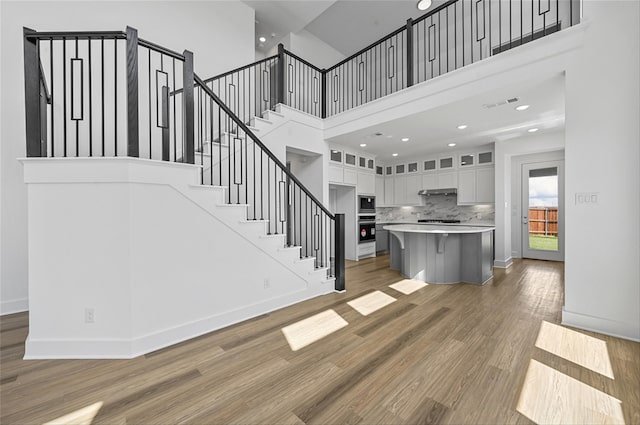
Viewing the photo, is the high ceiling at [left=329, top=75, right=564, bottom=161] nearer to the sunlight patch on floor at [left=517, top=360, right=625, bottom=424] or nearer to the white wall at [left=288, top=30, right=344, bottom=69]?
the white wall at [left=288, top=30, right=344, bottom=69]

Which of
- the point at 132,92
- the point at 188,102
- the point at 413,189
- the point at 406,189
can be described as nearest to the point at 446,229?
the point at 413,189

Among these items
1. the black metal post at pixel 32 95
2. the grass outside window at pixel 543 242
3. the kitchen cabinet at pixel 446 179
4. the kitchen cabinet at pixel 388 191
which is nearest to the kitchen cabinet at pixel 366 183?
the kitchen cabinet at pixel 388 191

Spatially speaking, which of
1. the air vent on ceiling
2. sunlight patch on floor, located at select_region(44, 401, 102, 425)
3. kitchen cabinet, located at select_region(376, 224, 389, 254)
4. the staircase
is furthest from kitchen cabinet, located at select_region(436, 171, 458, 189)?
sunlight patch on floor, located at select_region(44, 401, 102, 425)

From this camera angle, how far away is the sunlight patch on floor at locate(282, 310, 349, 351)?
2385mm

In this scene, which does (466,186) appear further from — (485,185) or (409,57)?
(409,57)

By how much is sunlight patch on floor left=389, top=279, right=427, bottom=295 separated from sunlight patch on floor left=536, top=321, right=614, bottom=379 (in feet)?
5.12

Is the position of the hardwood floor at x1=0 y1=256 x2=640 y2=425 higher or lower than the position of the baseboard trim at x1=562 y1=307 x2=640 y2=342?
lower

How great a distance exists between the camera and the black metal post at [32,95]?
210 centimetres

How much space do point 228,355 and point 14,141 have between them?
3.88 m

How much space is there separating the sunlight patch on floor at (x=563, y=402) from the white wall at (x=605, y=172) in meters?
1.25

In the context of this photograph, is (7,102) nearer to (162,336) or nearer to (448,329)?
(162,336)

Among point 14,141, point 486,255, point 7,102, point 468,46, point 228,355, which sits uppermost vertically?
point 468,46

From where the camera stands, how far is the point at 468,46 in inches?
239

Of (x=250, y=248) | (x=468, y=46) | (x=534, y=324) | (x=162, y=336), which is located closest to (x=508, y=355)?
(x=534, y=324)
